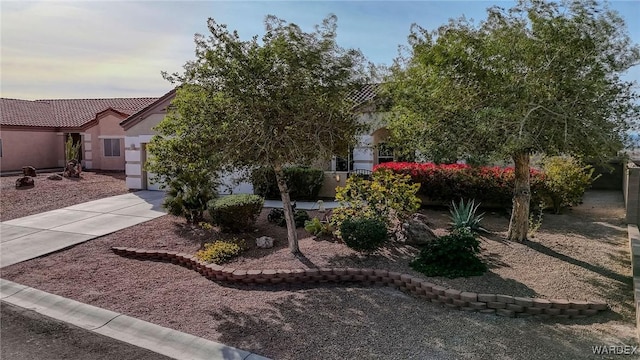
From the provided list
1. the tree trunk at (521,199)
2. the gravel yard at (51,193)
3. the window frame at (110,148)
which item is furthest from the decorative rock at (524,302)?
the window frame at (110,148)

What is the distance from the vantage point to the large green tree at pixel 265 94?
694 cm

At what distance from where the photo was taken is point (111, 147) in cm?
2556

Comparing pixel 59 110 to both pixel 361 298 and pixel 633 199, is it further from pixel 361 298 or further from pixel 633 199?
pixel 633 199

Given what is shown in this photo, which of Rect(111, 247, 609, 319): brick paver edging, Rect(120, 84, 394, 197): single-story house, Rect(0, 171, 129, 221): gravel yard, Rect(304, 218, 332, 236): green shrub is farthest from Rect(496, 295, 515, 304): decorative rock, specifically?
Rect(0, 171, 129, 221): gravel yard

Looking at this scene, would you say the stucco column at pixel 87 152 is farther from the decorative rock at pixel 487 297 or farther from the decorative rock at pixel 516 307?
the decorative rock at pixel 516 307

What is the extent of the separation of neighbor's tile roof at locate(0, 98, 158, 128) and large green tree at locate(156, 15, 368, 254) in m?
20.7

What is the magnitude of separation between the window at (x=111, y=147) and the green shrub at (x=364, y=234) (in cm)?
2179

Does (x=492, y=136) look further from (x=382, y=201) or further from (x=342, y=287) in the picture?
(x=342, y=287)

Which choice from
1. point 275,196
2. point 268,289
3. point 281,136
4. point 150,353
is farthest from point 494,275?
point 275,196

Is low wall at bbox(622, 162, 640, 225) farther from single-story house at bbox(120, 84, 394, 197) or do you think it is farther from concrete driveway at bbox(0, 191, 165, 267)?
concrete driveway at bbox(0, 191, 165, 267)

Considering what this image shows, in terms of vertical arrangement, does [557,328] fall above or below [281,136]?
below

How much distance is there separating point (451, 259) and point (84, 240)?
8.97 meters

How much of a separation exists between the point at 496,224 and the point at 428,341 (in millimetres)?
6634

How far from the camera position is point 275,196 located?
1544cm
